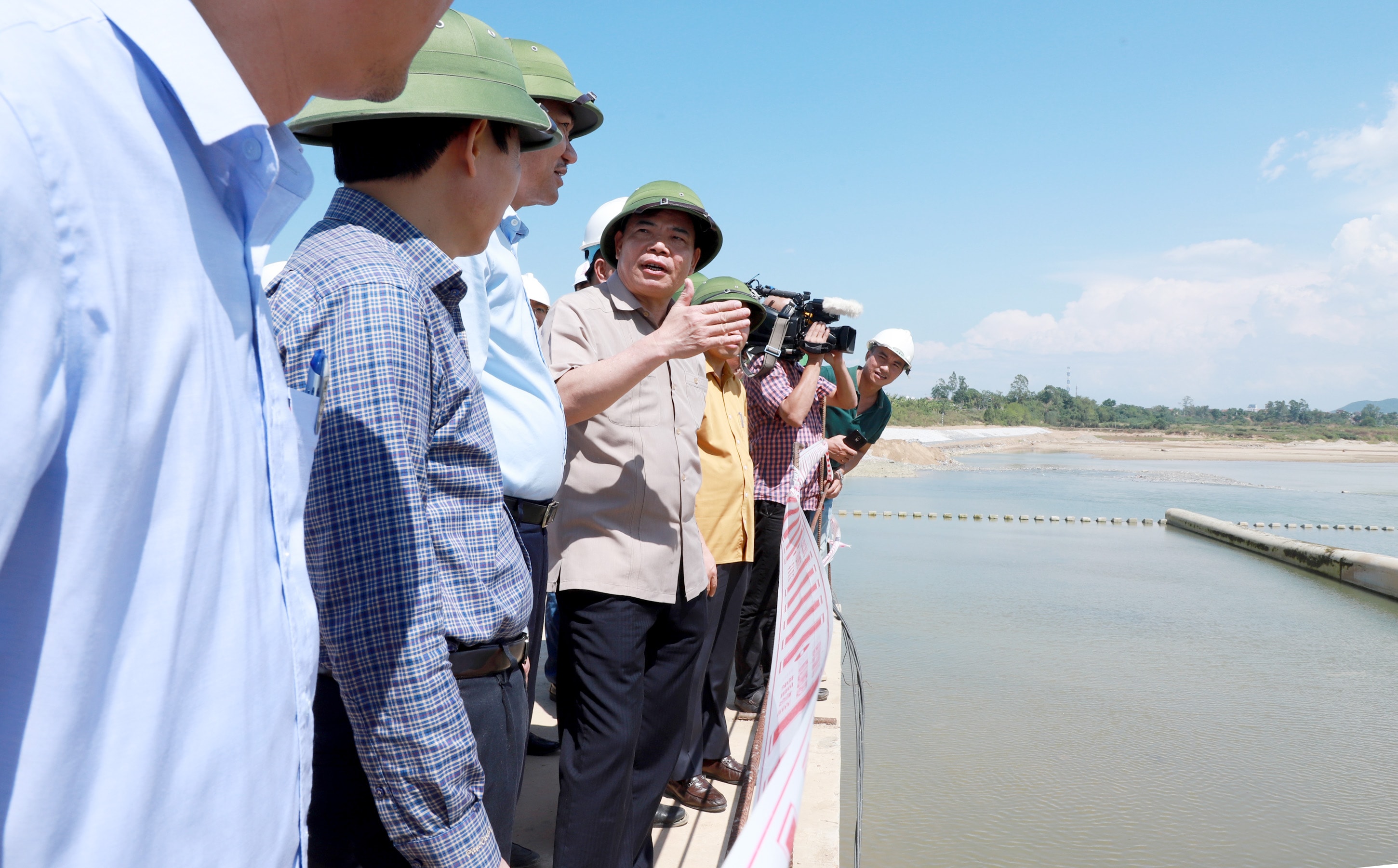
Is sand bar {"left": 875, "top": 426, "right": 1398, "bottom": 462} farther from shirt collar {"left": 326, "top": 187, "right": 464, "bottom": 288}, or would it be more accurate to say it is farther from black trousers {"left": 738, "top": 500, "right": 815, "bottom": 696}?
shirt collar {"left": 326, "top": 187, "right": 464, "bottom": 288}

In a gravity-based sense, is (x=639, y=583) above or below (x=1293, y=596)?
above

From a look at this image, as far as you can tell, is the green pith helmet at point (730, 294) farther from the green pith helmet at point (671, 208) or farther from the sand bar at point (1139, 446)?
the sand bar at point (1139, 446)

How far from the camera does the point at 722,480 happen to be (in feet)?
11.2

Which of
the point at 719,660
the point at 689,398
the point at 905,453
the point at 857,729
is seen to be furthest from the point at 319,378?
the point at 905,453

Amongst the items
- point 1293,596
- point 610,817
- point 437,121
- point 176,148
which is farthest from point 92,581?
point 1293,596

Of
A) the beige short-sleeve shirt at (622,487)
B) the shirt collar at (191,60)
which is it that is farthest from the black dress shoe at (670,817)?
the shirt collar at (191,60)

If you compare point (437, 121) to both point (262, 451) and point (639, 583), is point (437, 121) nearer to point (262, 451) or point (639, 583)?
point (262, 451)

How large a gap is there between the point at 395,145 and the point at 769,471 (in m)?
3.31

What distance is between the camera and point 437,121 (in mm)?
1393

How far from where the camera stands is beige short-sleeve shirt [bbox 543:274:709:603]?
2.39 m

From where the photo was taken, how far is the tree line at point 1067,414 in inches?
3031

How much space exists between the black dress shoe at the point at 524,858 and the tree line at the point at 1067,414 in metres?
63.7

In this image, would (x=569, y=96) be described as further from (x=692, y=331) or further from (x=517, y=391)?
(x=517, y=391)

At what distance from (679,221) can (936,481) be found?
25.7m
